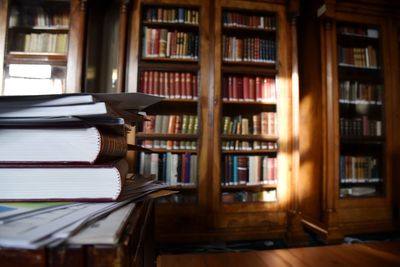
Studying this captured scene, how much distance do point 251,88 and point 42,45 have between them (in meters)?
1.63

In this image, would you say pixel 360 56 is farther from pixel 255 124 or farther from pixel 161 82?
pixel 161 82

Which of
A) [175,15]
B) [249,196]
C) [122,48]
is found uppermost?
[175,15]

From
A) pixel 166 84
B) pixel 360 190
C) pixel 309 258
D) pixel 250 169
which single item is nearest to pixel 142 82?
pixel 166 84

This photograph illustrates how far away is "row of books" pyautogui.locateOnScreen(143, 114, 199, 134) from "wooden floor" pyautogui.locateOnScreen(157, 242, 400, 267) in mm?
1381

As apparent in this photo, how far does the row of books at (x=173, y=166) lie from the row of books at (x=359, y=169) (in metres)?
1.27

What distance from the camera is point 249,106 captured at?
6.79 feet

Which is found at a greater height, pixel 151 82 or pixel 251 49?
pixel 251 49

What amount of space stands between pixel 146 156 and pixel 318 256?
58.0 inches

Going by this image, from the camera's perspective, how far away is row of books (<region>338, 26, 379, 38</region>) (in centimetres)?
214

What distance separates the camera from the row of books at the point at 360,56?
216 cm

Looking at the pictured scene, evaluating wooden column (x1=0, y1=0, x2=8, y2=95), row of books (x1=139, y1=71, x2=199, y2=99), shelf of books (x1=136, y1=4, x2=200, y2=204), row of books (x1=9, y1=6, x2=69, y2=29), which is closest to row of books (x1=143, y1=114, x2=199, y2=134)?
shelf of books (x1=136, y1=4, x2=200, y2=204)

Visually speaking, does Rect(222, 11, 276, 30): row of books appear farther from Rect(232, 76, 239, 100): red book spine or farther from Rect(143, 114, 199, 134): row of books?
Rect(143, 114, 199, 134): row of books

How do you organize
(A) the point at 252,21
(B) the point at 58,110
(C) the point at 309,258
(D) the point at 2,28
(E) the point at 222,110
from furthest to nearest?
(A) the point at 252,21, (E) the point at 222,110, (D) the point at 2,28, (C) the point at 309,258, (B) the point at 58,110

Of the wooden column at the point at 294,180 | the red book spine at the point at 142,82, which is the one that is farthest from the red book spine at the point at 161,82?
the wooden column at the point at 294,180
